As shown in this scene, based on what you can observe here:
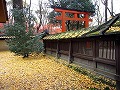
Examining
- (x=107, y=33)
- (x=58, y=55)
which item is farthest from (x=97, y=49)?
(x=58, y=55)

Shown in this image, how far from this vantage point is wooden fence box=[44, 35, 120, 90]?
21.2ft

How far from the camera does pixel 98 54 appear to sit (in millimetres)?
8164

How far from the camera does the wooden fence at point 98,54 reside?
645 cm

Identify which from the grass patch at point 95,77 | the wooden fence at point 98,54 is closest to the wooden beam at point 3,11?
the wooden fence at point 98,54

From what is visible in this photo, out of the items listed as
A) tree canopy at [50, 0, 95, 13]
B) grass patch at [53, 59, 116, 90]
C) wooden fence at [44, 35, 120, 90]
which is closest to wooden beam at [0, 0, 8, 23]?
wooden fence at [44, 35, 120, 90]

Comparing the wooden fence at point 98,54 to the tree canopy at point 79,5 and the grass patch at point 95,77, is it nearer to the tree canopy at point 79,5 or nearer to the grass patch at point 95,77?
the grass patch at point 95,77

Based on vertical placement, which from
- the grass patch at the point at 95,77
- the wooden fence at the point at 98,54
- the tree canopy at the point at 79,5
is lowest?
the grass patch at the point at 95,77

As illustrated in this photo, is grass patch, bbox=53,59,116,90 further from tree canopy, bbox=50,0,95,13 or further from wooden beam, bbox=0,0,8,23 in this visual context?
tree canopy, bbox=50,0,95,13

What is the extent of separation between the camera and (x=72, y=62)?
11.2 m

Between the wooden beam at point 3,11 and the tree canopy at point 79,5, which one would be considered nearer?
the wooden beam at point 3,11

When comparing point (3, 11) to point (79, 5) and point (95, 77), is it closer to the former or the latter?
point (95, 77)

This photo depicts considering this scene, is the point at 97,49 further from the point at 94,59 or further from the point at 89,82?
the point at 89,82

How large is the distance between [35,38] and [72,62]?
4.81 metres

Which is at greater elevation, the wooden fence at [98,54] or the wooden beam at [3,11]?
the wooden beam at [3,11]
